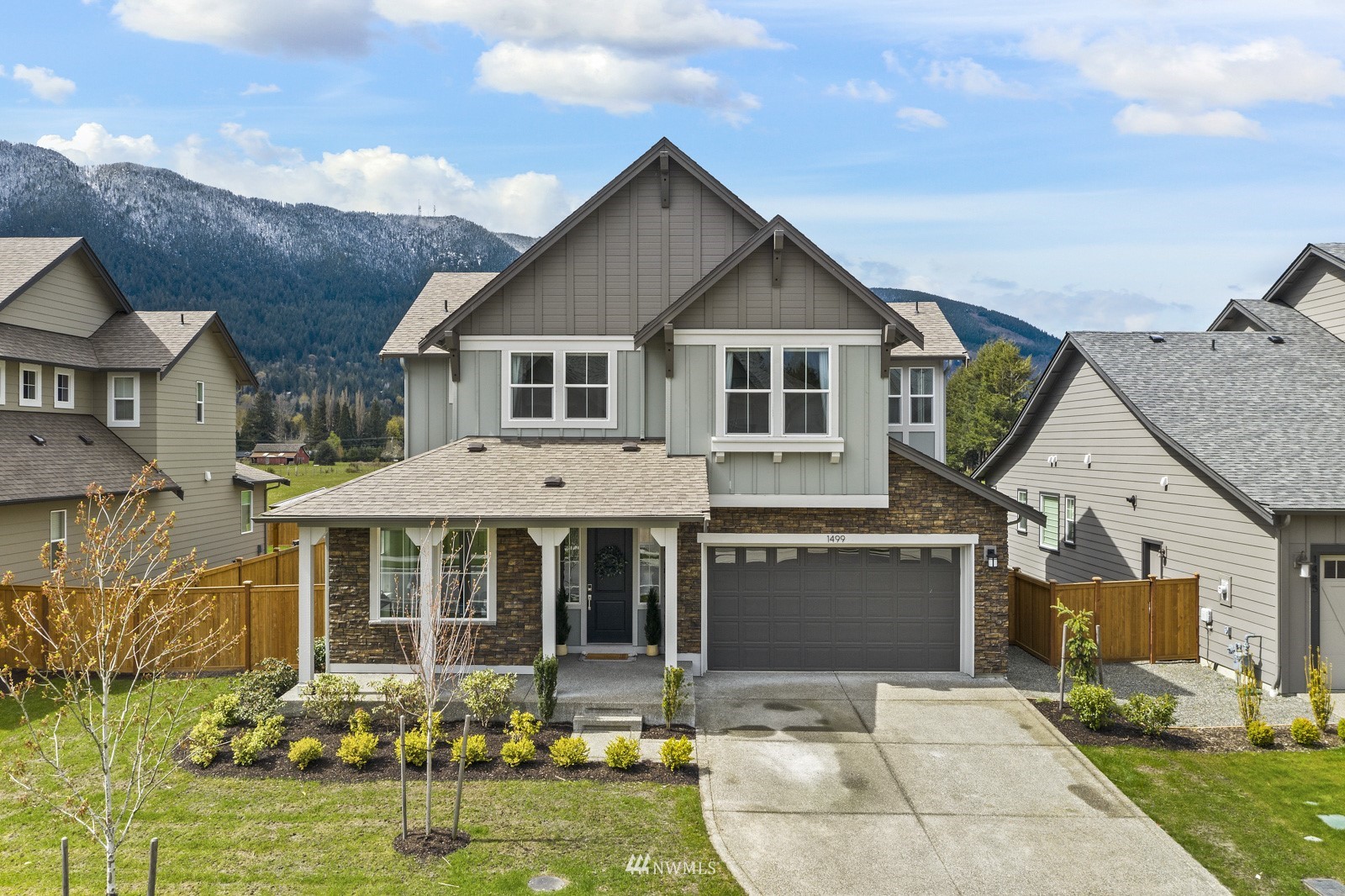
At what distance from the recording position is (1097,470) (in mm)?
19578

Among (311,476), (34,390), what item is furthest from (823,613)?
(311,476)

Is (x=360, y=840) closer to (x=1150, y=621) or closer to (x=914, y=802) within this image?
(x=914, y=802)

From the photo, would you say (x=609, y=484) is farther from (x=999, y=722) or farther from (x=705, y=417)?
(x=999, y=722)

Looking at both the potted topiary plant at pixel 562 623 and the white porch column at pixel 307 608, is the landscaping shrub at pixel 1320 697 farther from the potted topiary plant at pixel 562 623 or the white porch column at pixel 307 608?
the white porch column at pixel 307 608

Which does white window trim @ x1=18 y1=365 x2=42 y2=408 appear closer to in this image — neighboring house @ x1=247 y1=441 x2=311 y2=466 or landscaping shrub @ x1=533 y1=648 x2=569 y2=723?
landscaping shrub @ x1=533 y1=648 x2=569 y2=723

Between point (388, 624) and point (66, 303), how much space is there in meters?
14.9

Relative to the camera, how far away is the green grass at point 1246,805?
8.51 meters

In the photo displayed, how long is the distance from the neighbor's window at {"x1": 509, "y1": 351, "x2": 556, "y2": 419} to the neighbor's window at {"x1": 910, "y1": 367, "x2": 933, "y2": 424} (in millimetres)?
12107

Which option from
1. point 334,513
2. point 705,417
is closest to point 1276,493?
point 705,417

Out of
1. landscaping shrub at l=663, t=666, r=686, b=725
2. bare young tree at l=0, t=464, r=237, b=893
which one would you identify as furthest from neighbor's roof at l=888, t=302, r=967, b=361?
bare young tree at l=0, t=464, r=237, b=893

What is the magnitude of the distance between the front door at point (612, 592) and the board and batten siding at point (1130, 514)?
1069 centimetres

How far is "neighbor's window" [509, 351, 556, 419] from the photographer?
16375 millimetres

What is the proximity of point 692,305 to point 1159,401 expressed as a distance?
992 centimetres

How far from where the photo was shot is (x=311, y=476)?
75.6 m
